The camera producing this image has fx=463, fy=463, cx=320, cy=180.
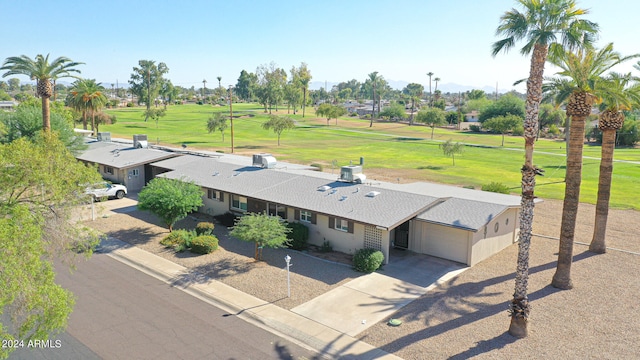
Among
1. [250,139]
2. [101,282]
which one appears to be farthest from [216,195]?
[250,139]

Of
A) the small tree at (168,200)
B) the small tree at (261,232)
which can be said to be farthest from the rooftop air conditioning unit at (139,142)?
the small tree at (261,232)

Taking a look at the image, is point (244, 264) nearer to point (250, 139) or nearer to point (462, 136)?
point (250, 139)

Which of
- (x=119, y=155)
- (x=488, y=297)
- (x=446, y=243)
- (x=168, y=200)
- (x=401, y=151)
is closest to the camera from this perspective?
(x=488, y=297)

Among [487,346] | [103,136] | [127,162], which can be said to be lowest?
[487,346]

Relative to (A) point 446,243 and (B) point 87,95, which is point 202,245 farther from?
(B) point 87,95

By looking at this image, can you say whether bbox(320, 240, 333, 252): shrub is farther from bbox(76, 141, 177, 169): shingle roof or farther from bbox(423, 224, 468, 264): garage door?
bbox(76, 141, 177, 169): shingle roof

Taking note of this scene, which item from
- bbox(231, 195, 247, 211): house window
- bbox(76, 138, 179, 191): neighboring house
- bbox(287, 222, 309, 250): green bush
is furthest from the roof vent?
bbox(76, 138, 179, 191): neighboring house

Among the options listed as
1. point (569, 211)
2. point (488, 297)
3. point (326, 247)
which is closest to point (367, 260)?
point (326, 247)
